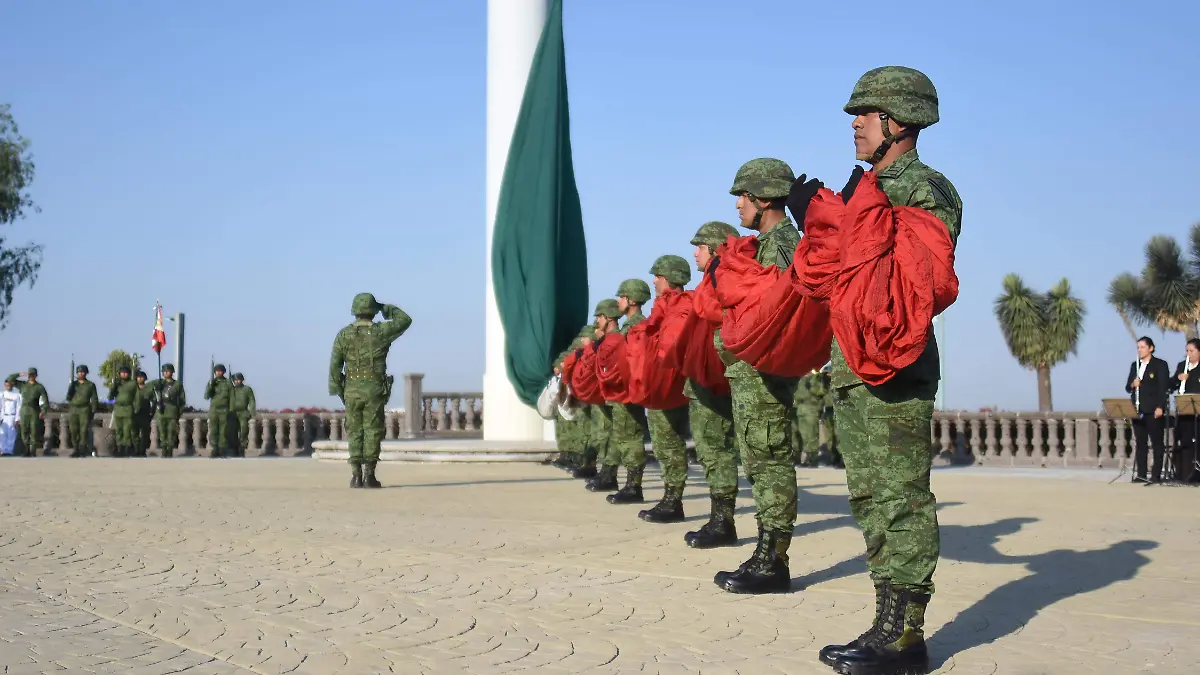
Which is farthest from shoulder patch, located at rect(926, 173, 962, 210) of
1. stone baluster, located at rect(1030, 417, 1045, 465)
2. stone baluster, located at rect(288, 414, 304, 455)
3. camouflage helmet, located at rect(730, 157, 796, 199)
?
stone baluster, located at rect(288, 414, 304, 455)

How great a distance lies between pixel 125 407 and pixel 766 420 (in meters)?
23.0

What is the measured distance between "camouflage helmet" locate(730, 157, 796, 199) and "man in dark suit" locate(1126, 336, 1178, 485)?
10.6 metres

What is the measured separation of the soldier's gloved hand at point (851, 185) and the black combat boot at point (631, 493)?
291 inches

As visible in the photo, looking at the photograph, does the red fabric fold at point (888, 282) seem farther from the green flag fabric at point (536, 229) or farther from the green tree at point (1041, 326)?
the green tree at point (1041, 326)

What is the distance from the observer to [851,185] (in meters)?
4.79

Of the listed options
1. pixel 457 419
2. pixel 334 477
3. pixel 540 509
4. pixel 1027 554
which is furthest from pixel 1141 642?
pixel 457 419

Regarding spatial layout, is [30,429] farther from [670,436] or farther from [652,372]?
[652,372]

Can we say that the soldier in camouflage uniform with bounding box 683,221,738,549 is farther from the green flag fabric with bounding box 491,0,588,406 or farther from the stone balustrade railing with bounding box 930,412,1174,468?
the green flag fabric with bounding box 491,0,588,406

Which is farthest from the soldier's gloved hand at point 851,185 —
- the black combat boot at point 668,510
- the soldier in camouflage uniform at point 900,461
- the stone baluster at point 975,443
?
the stone baluster at point 975,443

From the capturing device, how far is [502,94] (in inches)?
877

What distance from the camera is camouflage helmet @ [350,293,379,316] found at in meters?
13.9

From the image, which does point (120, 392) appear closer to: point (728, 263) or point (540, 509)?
point (540, 509)

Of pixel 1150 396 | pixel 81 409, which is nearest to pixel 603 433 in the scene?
pixel 1150 396

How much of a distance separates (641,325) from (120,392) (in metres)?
20.4
